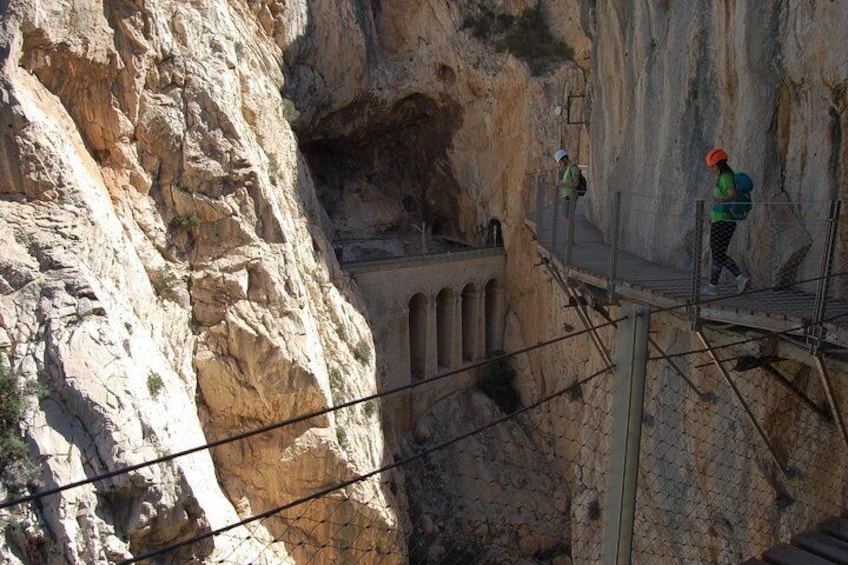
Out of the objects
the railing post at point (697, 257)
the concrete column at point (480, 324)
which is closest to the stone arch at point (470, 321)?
the concrete column at point (480, 324)

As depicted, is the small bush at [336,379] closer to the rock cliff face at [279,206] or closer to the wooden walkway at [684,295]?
the rock cliff face at [279,206]

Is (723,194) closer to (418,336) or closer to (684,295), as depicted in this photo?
(684,295)

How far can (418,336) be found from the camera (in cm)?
2459

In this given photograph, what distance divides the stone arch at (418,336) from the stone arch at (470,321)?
86.4 inches

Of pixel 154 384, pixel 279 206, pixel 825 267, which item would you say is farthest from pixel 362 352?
pixel 825 267

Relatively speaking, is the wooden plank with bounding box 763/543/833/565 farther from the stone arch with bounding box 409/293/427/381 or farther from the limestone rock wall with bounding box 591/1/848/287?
the stone arch with bounding box 409/293/427/381

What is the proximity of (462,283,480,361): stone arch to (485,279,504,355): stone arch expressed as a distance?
0.84 m

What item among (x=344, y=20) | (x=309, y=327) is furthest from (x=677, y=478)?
(x=344, y=20)

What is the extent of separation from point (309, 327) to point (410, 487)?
7.62 metres

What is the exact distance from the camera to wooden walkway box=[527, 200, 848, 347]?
5.52 m

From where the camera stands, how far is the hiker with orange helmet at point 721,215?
6.95 m

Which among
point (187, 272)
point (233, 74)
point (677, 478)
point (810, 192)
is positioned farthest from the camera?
point (233, 74)

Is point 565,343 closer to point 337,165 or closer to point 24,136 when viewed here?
point 337,165

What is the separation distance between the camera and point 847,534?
414 centimetres
